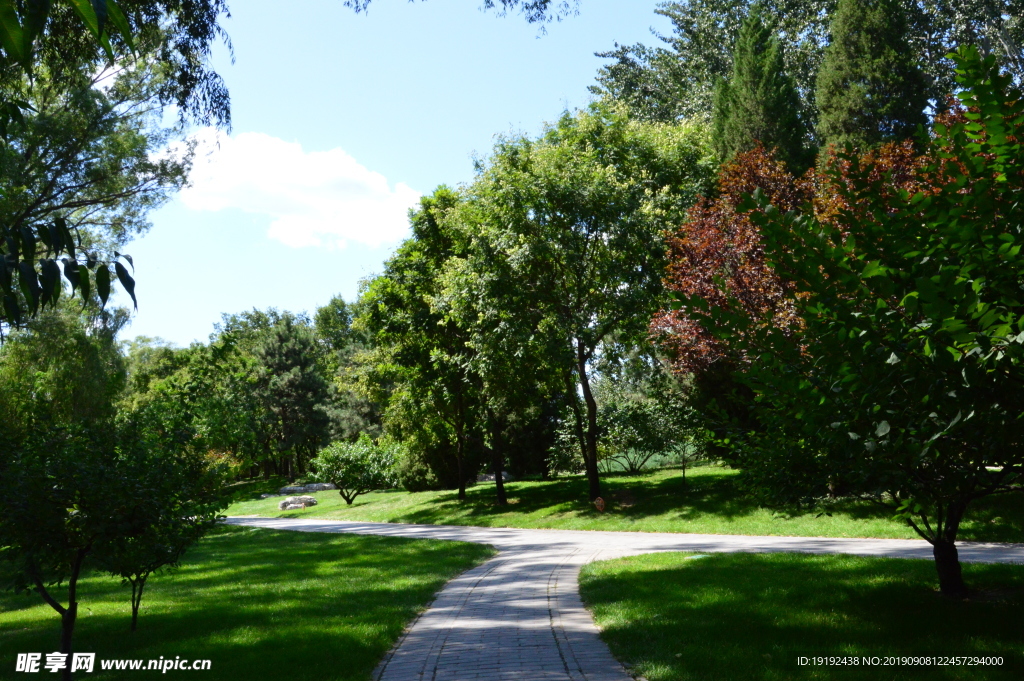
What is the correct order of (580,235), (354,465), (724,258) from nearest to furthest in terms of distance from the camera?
(724,258)
(580,235)
(354,465)

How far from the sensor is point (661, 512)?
19875 mm

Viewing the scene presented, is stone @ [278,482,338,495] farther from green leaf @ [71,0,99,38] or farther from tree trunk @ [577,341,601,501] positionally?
green leaf @ [71,0,99,38]

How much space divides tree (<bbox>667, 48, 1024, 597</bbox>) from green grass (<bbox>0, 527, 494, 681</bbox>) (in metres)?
4.44

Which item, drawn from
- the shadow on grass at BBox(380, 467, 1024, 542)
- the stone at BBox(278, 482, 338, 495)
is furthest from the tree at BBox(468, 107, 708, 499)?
the stone at BBox(278, 482, 338, 495)

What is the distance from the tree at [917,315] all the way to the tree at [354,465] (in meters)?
30.0

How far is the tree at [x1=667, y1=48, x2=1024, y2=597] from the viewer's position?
3938 mm

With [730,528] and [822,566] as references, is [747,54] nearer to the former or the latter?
[730,528]

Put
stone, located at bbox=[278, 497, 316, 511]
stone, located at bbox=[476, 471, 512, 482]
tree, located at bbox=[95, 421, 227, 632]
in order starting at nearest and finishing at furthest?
tree, located at bbox=[95, 421, 227, 632]
stone, located at bbox=[278, 497, 316, 511]
stone, located at bbox=[476, 471, 512, 482]

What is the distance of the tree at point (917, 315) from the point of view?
12.9ft

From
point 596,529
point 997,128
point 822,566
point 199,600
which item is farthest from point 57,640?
point 596,529

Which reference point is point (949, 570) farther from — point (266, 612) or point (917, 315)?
point (266, 612)

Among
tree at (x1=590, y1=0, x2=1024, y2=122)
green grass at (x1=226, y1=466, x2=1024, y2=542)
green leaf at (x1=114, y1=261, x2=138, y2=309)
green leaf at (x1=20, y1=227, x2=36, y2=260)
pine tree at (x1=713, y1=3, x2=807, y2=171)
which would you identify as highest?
tree at (x1=590, y1=0, x2=1024, y2=122)

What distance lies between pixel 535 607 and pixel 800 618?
3.14 metres

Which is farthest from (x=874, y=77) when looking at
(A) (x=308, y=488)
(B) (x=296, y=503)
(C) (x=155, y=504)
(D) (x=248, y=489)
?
(A) (x=308, y=488)
